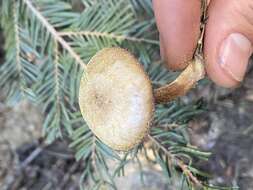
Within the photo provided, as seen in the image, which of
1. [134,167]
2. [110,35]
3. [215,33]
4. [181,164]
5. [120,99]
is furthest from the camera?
[134,167]

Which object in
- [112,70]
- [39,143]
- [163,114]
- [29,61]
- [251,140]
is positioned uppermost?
[112,70]

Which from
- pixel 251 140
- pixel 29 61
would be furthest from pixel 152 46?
pixel 251 140

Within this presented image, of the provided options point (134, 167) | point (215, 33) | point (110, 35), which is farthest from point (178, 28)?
point (134, 167)

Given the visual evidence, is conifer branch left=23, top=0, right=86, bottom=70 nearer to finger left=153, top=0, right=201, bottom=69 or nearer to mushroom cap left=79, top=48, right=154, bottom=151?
finger left=153, top=0, right=201, bottom=69

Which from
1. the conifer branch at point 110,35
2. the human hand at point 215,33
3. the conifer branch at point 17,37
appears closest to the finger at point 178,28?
the human hand at point 215,33

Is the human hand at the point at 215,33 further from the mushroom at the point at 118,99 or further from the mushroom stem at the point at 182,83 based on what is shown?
the mushroom at the point at 118,99

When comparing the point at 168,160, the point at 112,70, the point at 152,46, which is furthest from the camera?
the point at 152,46

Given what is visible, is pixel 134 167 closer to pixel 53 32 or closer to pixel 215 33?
pixel 53 32

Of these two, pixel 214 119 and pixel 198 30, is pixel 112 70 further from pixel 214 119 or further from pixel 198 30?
pixel 214 119
